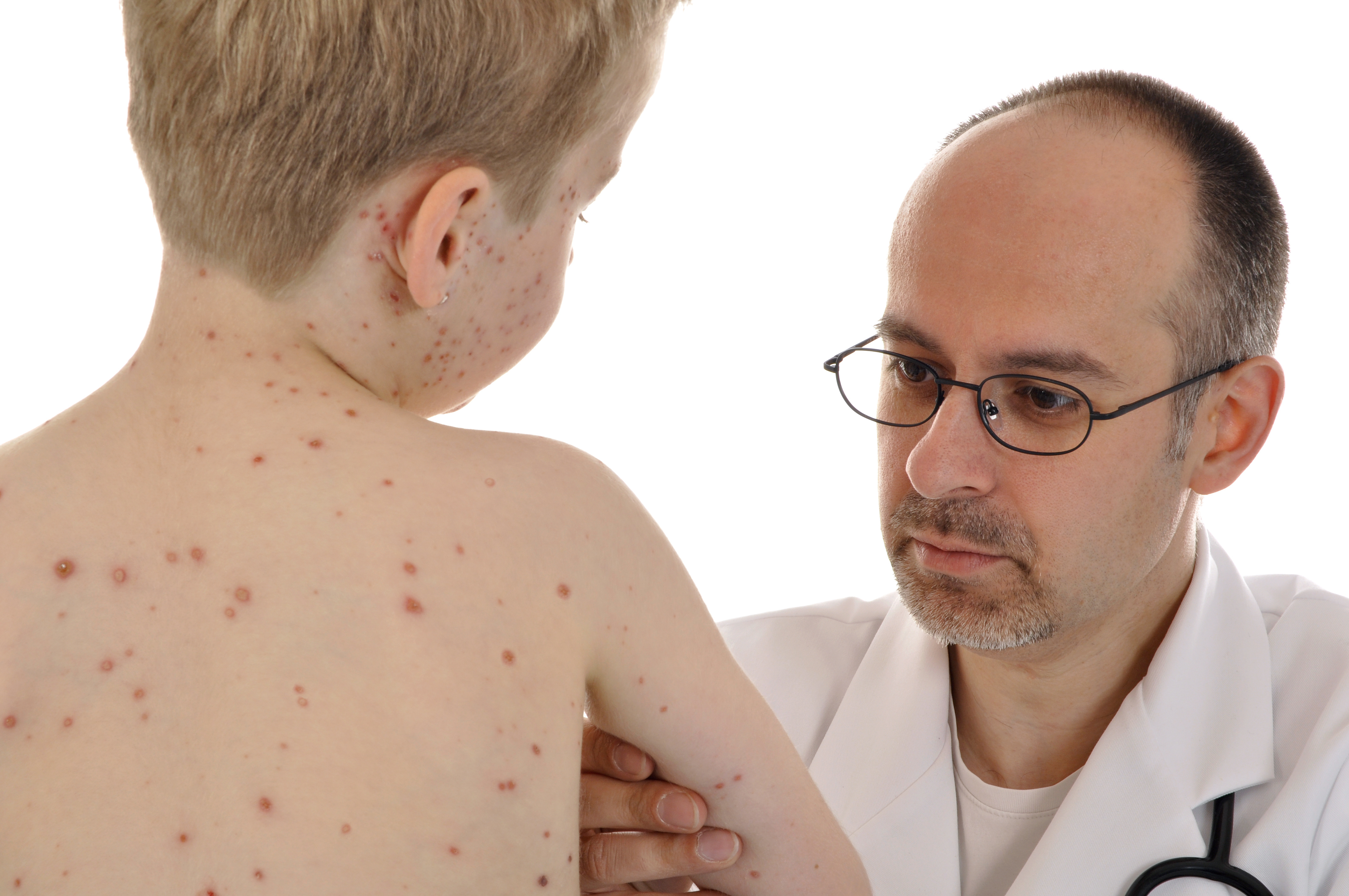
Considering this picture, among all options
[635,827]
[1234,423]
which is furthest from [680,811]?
[1234,423]

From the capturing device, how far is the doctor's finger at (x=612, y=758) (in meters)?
1.30

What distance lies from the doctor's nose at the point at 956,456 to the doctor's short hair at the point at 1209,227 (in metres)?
0.29

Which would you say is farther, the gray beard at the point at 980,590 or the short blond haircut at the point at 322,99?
the gray beard at the point at 980,590

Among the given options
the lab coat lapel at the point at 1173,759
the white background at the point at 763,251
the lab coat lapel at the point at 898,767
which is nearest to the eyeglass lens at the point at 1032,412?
the lab coat lapel at the point at 1173,759

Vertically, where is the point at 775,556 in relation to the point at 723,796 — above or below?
above

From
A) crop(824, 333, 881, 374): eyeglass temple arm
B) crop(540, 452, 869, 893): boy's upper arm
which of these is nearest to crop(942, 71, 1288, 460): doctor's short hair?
crop(824, 333, 881, 374): eyeglass temple arm

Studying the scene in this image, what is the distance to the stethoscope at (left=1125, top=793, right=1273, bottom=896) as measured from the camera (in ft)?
4.99

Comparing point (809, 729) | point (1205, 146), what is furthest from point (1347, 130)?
point (809, 729)

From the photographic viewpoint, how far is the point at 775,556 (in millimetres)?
3725

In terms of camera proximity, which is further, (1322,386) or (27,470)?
(1322,386)

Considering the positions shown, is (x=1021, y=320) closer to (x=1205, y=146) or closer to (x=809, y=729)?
(x=1205, y=146)

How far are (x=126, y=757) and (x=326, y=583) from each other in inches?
7.9

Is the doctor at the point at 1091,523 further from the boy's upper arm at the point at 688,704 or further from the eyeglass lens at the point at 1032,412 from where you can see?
the boy's upper arm at the point at 688,704

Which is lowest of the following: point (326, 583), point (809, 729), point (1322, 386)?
point (326, 583)
